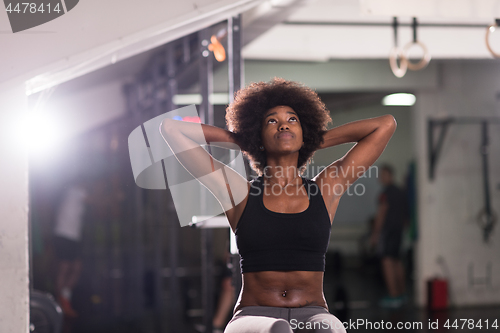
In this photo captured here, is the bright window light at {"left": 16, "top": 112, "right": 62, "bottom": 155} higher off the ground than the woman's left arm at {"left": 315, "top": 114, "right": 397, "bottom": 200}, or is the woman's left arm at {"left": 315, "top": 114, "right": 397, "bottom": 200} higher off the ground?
the bright window light at {"left": 16, "top": 112, "right": 62, "bottom": 155}

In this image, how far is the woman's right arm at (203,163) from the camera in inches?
66.4

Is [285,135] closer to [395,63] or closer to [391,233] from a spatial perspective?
[395,63]

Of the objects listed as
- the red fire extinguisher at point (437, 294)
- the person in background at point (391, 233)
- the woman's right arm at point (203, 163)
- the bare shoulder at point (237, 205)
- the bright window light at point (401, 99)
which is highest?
the bright window light at point (401, 99)

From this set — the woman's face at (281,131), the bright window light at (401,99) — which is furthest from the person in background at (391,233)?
the woman's face at (281,131)

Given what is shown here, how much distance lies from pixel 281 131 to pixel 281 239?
0.39 meters

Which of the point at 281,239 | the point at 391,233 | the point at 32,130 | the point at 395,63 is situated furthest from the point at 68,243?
the point at 281,239

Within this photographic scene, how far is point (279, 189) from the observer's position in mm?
1707

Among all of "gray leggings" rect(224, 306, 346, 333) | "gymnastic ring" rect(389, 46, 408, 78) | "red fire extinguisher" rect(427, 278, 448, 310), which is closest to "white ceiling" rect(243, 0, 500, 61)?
"gymnastic ring" rect(389, 46, 408, 78)

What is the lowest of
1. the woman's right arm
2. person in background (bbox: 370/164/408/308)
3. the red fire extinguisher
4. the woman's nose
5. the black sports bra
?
the red fire extinguisher

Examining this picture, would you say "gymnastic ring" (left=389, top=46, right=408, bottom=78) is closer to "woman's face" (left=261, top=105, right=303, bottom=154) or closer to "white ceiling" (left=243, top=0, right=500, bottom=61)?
"white ceiling" (left=243, top=0, right=500, bottom=61)

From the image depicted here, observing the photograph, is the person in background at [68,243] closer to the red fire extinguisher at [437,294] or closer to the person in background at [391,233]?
the person in background at [391,233]

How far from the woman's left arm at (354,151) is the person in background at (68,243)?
3546mm

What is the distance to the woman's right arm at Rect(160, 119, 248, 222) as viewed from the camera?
1688 millimetres

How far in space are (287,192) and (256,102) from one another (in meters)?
0.42
